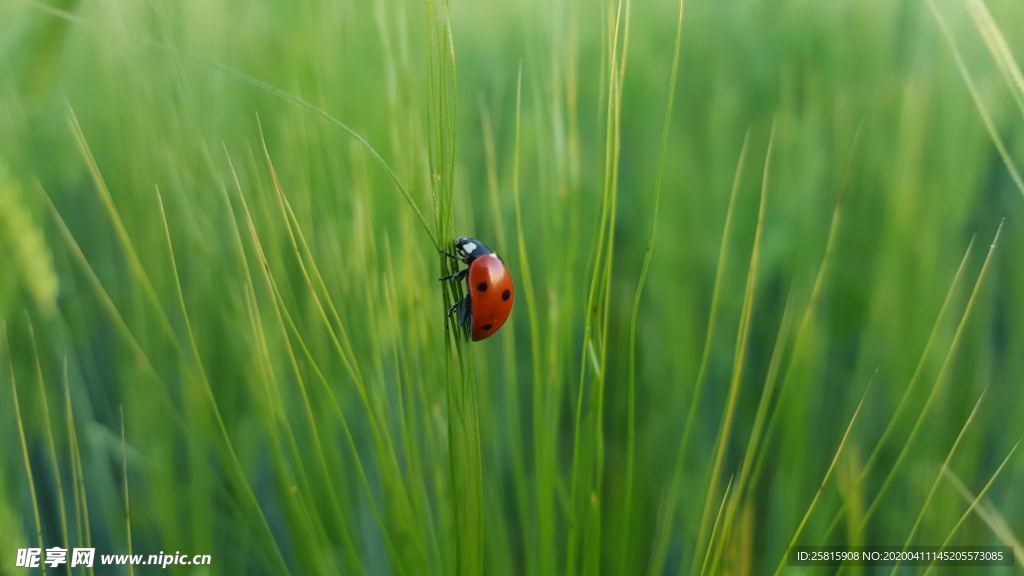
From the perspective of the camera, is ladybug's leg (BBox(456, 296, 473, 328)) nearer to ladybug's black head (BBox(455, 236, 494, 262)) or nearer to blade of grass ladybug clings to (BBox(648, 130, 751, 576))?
ladybug's black head (BBox(455, 236, 494, 262))

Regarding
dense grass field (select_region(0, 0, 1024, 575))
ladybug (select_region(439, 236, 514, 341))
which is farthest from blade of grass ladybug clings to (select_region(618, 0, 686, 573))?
ladybug (select_region(439, 236, 514, 341))

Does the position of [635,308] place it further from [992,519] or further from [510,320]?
[992,519]

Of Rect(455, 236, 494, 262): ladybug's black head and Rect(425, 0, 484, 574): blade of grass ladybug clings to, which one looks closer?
Rect(425, 0, 484, 574): blade of grass ladybug clings to

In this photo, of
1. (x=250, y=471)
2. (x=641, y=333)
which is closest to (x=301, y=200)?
(x=250, y=471)

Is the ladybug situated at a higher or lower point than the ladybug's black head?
lower

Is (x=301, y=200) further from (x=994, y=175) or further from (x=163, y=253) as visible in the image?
(x=994, y=175)

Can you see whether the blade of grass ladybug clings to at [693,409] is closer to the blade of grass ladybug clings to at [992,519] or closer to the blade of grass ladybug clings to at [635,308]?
the blade of grass ladybug clings to at [635,308]
